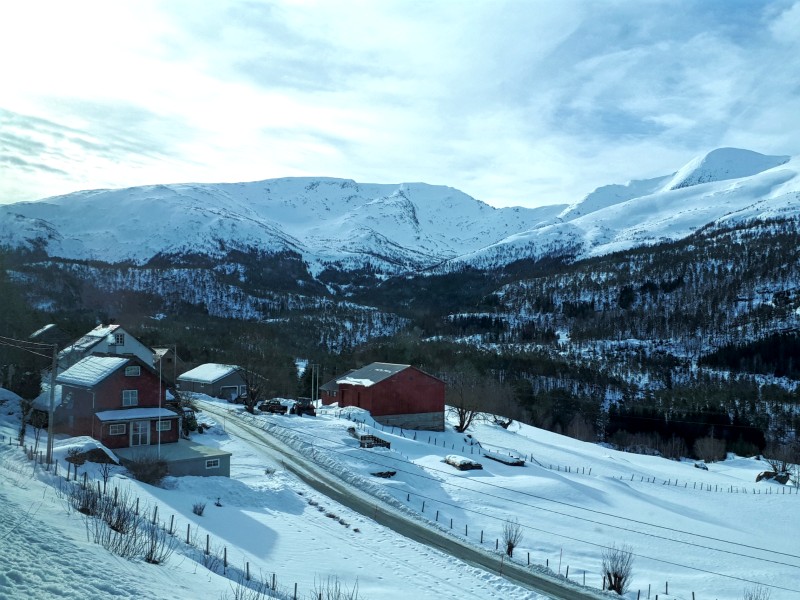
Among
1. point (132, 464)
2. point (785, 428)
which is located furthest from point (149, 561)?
point (785, 428)

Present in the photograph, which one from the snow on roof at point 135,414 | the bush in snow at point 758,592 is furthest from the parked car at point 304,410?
the bush in snow at point 758,592

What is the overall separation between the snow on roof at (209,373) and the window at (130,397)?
102 ft

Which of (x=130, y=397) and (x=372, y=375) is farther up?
(x=130, y=397)

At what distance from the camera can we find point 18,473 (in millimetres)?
19766

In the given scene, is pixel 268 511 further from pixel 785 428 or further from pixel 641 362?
pixel 641 362

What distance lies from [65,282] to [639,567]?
15475 cm

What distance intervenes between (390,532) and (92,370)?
21674 mm

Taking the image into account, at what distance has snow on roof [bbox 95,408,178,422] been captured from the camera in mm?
33844

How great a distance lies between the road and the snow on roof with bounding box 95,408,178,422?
7221 mm

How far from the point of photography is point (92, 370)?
35.8 m

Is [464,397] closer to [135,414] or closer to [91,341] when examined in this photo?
[91,341]

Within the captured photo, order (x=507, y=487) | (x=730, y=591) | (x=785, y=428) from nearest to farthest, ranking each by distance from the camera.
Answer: (x=730, y=591) → (x=507, y=487) → (x=785, y=428)

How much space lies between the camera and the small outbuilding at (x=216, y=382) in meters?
67.0

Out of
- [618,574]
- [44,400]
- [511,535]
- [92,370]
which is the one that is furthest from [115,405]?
[618,574]
